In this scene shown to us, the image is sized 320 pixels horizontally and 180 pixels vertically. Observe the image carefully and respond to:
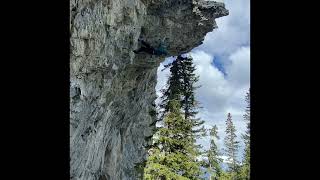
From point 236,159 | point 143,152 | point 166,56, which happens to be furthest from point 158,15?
point 236,159

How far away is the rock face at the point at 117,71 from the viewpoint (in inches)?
A: 1000

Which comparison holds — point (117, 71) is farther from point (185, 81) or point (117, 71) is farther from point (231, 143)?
point (231, 143)

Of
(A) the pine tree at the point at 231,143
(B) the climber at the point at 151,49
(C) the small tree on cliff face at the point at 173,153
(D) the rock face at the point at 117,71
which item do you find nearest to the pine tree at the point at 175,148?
(C) the small tree on cliff face at the point at 173,153

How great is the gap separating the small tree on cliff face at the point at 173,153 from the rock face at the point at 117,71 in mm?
3700

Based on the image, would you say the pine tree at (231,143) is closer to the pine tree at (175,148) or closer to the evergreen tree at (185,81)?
→ the evergreen tree at (185,81)

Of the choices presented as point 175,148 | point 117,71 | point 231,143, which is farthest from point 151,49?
point 231,143

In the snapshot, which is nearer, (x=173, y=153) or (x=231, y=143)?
(x=173, y=153)

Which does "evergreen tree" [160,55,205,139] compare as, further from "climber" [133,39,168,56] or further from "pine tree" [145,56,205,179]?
"pine tree" [145,56,205,179]

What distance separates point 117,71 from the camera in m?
30.6

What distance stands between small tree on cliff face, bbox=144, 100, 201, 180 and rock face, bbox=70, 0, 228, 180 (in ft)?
12.1

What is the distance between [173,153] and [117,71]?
7.28 metres
